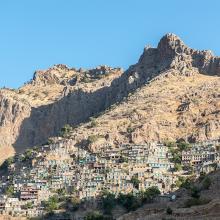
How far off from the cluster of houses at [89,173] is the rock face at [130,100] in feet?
14.0

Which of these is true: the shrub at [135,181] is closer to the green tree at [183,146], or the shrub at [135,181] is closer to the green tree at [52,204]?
the green tree at [52,204]

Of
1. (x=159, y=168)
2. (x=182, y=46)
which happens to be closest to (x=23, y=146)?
(x=182, y=46)

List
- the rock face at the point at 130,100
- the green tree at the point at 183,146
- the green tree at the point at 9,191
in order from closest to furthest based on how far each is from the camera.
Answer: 1. the green tree at the point at 9,191
2. the green tree at the point at 183,146
3. the rock face at the point at 130,100

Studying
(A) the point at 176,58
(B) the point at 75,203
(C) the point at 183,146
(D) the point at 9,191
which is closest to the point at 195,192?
(B) the point at 75,203

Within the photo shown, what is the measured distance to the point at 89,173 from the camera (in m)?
109

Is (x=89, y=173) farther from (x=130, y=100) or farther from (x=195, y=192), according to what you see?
(x=195, y=192)

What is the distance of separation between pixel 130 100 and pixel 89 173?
26762 mm

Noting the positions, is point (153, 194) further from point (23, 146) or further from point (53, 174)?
point (23, 146)

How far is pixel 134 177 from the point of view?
348ft

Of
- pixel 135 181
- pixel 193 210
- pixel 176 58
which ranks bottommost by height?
pixel 193 210

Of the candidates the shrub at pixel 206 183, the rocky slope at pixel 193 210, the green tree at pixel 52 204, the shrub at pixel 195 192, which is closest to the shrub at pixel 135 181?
the green tree at pixel 52 204

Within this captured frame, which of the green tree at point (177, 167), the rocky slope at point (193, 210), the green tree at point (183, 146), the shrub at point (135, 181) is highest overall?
the green tree at point (183, 146)

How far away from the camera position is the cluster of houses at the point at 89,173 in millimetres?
104500

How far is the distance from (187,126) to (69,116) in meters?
38.4
